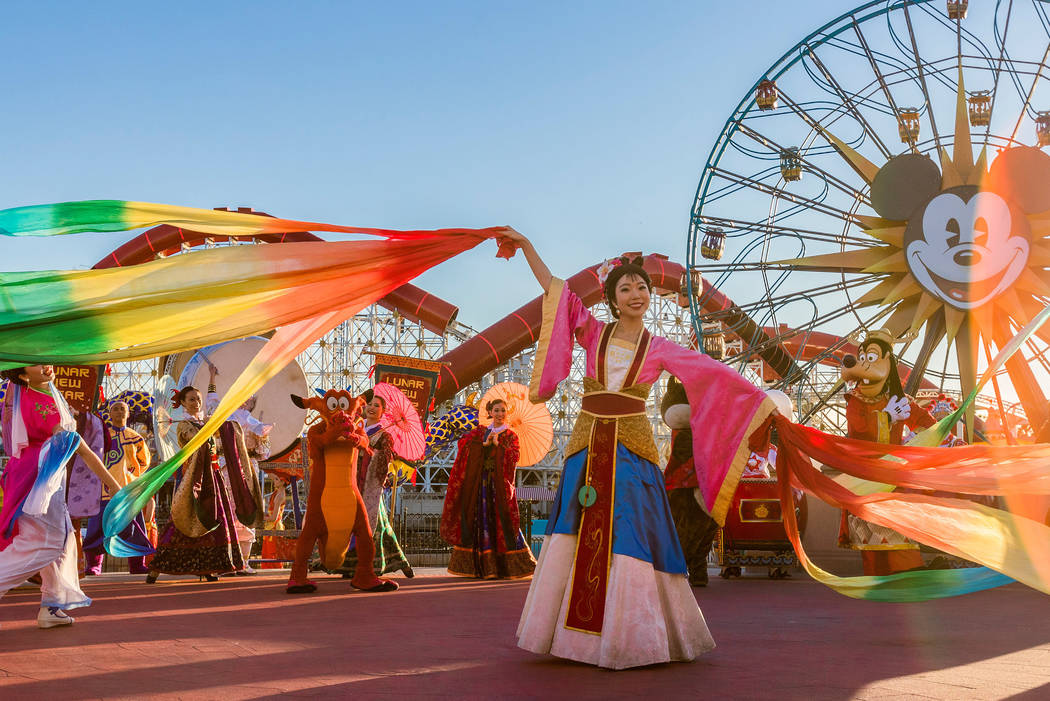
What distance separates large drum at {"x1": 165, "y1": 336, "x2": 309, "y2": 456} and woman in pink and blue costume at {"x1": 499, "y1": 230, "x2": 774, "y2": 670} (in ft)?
24.3

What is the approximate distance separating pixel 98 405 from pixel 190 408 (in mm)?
4303

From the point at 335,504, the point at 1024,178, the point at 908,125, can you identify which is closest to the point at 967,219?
the point at 1024,178

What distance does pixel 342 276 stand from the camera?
4797 millimetres

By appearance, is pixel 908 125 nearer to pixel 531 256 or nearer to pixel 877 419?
pixel 877 419

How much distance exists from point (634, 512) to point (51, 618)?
3.55m

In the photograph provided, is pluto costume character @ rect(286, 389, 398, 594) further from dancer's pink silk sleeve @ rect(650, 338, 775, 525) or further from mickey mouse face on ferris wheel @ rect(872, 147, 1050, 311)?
mickey mouse face on ferris wheel @ rect(872, 147, 1050, 311)

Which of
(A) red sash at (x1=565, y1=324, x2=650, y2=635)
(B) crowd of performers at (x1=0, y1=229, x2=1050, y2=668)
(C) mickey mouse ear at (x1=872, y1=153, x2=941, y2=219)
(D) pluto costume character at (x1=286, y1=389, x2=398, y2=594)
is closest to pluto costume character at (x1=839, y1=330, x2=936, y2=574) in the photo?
(B) crowd of performers at (x1=0, y1=229, x2=1050, y2=668)

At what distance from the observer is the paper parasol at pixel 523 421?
432 inches

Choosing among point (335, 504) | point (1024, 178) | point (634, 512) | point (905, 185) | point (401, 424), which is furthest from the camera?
point (905, 185)

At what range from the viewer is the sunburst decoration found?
13.8 metres

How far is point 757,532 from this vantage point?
10.1 meters

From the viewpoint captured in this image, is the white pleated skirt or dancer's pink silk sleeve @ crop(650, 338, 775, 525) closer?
the white pleated skirt

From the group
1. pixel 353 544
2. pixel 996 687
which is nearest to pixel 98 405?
pixel 353 544

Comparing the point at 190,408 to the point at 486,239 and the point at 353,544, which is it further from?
the point at 486,239
